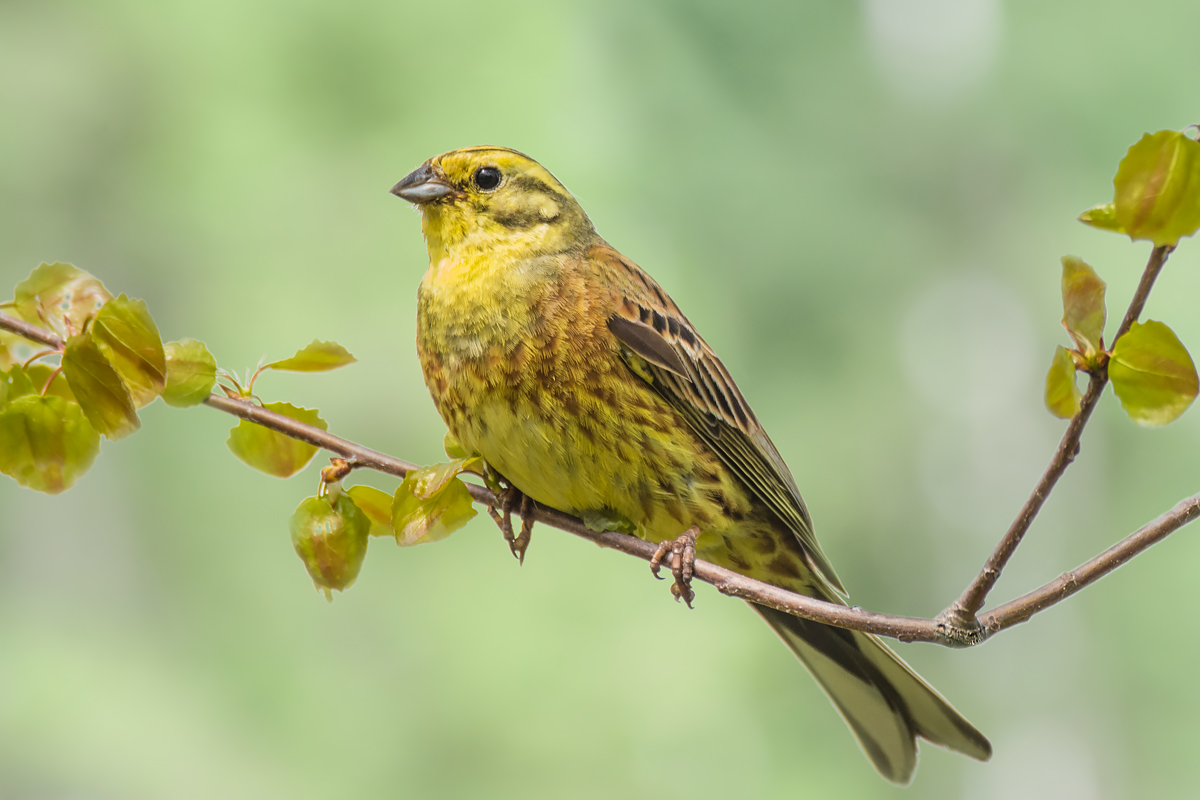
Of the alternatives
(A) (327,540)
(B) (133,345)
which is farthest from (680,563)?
(B) (133,345)

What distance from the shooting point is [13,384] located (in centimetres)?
97

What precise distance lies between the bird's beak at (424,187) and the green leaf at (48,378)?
19.7 inches

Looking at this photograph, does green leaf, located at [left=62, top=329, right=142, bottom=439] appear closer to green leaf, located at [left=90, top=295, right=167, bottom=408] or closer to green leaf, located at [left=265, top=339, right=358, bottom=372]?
green leaf, located at [left=90, top=295, right=167, bottom=408]

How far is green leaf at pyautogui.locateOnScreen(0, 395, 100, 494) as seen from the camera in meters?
0.94

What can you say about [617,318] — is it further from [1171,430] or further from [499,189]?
[1171,430]

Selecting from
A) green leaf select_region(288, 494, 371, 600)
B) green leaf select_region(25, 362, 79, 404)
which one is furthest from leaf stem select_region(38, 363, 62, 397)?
green leaf select_region(288, 494, 371, 600)

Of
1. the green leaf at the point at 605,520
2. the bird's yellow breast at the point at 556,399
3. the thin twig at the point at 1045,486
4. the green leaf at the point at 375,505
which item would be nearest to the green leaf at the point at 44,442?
the green leaf at the point at 375,505

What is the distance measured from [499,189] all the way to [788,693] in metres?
2.54

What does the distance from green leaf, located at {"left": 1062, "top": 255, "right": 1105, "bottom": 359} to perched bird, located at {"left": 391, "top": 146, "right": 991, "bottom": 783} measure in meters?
0.59

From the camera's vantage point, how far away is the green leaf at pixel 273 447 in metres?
1.08

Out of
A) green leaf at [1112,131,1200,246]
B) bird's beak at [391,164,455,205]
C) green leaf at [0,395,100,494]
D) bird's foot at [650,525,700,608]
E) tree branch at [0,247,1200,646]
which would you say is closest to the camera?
green leaf at [1112,131,1200,246]

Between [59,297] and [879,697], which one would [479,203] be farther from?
[879,697]

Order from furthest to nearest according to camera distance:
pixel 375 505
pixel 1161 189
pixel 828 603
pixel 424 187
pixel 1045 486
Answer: pixel 424 187, pixel 375 505, pixel 828 603, pixel 1045 486, pixel 1161 189

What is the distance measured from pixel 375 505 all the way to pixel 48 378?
34 cm
